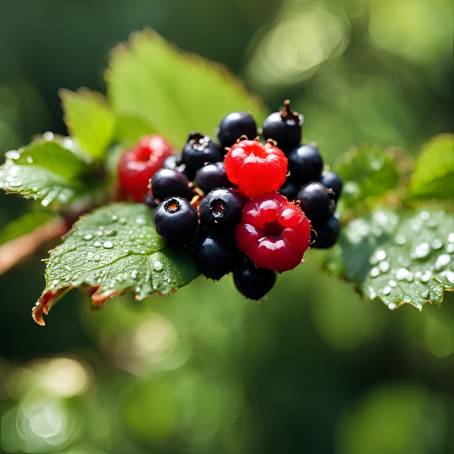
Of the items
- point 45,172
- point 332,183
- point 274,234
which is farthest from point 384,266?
point 45,172

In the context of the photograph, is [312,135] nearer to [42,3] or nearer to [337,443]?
[337,443]

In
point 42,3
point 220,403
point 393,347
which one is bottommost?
point 393,347

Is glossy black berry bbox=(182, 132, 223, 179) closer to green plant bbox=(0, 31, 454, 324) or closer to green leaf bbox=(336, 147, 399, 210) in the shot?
green plant bbox=(0, 31, 454, 324)

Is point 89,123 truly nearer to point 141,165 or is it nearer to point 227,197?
point 141,165

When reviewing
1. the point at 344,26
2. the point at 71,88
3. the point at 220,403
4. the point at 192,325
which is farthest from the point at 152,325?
the point at 344,26

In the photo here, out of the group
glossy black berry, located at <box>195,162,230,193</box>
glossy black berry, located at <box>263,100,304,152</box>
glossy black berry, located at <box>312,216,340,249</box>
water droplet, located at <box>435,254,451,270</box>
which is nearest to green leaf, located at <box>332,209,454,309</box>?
water droplet, located at <box>435,254,451,270</box>

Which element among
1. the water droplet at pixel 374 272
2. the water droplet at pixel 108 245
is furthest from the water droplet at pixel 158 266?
the water droplet at pixel 374 272
